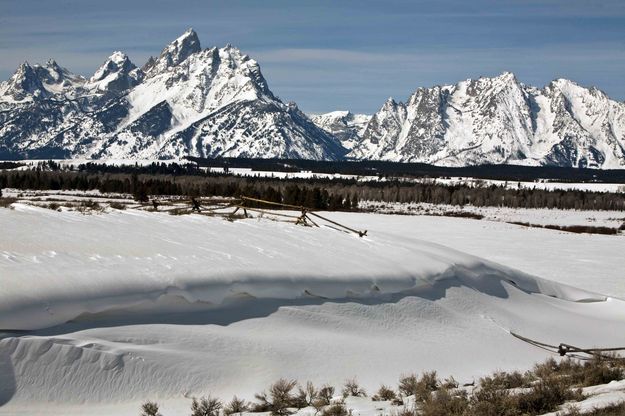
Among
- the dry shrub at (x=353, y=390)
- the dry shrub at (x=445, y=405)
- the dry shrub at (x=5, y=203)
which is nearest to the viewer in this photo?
the dry shrub at (x=445, y=405)

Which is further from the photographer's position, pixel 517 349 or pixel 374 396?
pixel 517 349

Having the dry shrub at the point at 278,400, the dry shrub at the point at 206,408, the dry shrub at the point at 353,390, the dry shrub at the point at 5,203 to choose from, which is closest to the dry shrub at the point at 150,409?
the dry shrub at the point at 206,408

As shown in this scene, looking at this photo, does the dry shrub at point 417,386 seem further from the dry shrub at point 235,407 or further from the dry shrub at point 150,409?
the dry shrub at point 150,409

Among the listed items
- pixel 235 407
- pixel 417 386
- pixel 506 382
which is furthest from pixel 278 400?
pixel 506 382

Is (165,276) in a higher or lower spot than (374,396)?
higher

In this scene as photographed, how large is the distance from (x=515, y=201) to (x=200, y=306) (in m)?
169

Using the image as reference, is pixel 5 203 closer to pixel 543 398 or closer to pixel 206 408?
pixel 206 408

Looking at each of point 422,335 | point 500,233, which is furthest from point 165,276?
point 500,233

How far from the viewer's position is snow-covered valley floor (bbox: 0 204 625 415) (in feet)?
38.1

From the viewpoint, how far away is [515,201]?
577 ft

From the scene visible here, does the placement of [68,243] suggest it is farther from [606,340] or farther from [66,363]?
[606,340]

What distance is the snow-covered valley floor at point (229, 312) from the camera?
458 inches

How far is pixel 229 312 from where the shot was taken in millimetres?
14172

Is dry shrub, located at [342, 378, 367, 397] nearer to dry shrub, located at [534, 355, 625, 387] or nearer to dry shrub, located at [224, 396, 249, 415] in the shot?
dry shrub, located at [224, 396, 249, 415]
